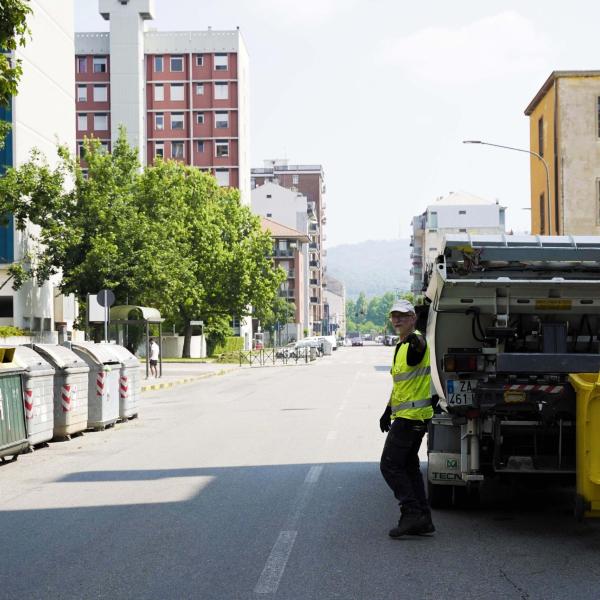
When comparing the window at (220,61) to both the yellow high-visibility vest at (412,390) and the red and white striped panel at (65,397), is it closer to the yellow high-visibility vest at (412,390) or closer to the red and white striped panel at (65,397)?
the red and white striped panel at (65,397)

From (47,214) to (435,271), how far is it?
128 ft

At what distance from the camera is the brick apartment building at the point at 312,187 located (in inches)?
6471

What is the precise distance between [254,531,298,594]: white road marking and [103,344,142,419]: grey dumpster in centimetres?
1205

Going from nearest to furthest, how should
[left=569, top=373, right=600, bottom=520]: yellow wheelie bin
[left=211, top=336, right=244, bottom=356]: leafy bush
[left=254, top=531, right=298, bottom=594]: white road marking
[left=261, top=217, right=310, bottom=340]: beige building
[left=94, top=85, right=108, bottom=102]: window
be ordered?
[left=254, top=531, right=298, bottom=594]: white road marking → [left=569, top=373, right=600, bottom=520]: yellow wheelie bin → [left=211, top=336, right=244, bottom=356]: leafy bush → [left=94, top=85, right=108, bottom=102]: window → [left=261, top=217, right=310, bottom=340]: beige building

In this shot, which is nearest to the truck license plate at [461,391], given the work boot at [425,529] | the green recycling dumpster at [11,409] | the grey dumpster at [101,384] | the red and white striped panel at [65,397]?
the work boot at [425,529]

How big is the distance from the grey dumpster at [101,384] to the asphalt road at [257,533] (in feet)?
8.96

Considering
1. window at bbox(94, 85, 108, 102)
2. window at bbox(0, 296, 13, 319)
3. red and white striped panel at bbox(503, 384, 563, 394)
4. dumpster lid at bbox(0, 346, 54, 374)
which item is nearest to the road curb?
window at bbox(0, 296, 13, 319)

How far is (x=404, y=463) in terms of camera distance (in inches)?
319

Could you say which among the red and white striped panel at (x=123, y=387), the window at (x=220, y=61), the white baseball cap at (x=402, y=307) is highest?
the window at (x=220, y=61)

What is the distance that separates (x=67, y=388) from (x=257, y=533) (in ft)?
29.2

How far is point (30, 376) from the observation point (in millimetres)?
14570

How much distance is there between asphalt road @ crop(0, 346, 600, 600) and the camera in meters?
6.49

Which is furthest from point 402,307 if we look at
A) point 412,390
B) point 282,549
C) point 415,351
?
point 282,549

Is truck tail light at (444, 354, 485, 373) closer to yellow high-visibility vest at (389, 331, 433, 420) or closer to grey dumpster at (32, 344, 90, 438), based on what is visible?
yellow high-visibility vest at (389, 331, 433, 420)
